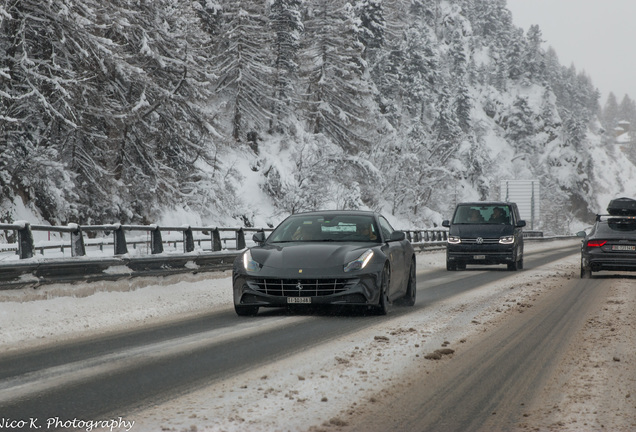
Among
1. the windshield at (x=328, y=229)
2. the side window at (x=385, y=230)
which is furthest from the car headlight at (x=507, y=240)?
the windshield at (x=328, y=229)

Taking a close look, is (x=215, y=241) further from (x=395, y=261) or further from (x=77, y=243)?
(x=395, y=261)

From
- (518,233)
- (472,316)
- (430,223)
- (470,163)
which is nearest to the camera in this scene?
(472,316)

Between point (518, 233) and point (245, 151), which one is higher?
point (245, 151)

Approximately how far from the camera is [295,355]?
27.3 ft

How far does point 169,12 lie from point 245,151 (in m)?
22.9

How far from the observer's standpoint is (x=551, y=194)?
530 feet

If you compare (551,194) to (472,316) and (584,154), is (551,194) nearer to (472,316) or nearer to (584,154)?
(584,154)

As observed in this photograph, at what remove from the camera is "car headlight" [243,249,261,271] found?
39.4ft

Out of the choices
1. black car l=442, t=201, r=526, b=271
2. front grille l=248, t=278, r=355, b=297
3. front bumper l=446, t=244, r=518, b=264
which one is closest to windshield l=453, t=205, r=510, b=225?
black car l=442, t=201, r=526, b=271

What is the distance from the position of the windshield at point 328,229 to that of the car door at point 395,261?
279 millimetres

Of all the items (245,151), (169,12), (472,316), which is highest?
(169,12)

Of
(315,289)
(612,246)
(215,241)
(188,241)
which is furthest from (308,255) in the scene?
(612,246)

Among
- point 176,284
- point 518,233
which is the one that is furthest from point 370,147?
point 176,284

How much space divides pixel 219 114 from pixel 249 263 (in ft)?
116
